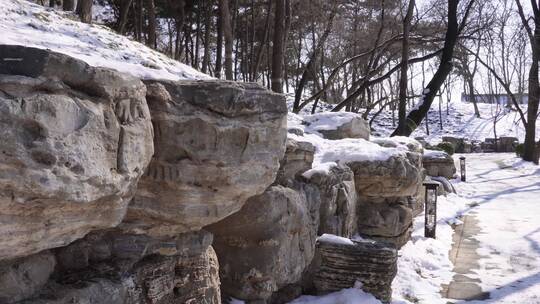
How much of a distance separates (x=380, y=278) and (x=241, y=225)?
2190 mm

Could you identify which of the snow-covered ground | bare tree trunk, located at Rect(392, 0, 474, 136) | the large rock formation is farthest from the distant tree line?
the snow-covered ground

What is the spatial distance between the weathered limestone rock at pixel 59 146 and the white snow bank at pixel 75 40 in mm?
803

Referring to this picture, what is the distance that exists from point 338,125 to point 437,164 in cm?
864

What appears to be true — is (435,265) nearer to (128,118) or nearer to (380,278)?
(380,278)

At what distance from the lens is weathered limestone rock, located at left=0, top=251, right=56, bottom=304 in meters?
2.60

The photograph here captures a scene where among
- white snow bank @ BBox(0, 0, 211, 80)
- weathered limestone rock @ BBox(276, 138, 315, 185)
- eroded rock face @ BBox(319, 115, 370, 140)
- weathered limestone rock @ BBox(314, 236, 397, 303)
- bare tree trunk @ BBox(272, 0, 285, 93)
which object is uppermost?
bare tree trunk @ BBox(272, 0, 285, 93)

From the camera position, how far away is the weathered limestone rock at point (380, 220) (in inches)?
328

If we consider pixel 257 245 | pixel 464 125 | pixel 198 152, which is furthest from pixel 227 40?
pixel 464 125

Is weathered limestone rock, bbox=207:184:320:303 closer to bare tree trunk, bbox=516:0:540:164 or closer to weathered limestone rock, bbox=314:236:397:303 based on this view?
weathered limestone rock, bbox=314:236:397:303

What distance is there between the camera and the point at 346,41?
73.8ft

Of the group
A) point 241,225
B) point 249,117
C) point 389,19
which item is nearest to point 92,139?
point 249,117

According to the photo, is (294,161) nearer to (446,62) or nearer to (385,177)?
(385,177)

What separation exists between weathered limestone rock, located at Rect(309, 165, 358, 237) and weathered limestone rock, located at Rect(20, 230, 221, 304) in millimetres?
2373

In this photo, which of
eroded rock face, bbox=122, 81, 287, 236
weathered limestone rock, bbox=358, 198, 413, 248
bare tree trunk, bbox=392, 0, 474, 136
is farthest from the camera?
bare tree trunk, bbox=392, 0, 474, 136
